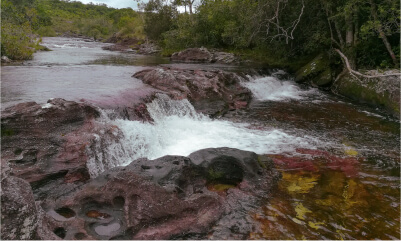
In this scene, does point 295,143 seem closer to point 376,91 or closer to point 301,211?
point 301,211

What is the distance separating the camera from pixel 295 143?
302 inches

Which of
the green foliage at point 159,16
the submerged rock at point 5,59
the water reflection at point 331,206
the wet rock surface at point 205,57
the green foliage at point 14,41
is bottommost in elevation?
the water reflection at point 331,206

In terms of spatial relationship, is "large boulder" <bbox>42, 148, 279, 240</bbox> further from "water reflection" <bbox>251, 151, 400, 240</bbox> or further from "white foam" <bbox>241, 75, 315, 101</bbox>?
"white foam" <bbox>241, 75, 315, 101</bbox>

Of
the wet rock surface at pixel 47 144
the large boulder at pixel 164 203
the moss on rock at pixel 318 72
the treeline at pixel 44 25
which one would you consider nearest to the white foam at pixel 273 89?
the moss on rock at pixel 318 72

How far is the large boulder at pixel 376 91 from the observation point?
1105 centimetres

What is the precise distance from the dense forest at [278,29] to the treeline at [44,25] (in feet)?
0.29

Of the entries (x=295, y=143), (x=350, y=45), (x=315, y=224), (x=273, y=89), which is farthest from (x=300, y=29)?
(x=315, y=224)

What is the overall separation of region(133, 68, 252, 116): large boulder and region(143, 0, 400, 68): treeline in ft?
13.1

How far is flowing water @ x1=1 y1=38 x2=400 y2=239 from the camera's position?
14.5 ft

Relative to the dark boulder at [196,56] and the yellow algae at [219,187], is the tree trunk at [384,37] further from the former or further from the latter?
the dark boulder at [196,56]

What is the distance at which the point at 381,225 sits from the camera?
4270mm

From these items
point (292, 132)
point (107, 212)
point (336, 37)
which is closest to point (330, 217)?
point (107, 212)

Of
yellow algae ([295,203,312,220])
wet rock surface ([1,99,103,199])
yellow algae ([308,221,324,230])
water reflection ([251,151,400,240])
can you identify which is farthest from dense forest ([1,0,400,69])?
wet rock surface ([1,99,103,199])

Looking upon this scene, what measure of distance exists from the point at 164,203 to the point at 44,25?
5855cm
